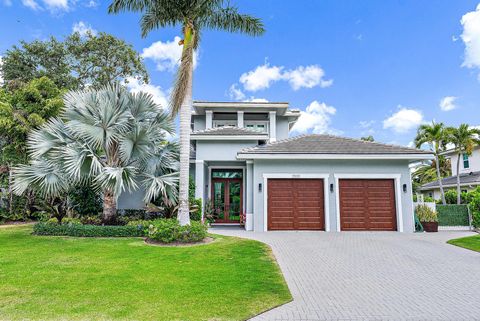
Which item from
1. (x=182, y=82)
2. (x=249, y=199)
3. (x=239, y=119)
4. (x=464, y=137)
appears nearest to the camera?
(x=182, y=82)

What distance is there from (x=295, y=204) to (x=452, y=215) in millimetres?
8475

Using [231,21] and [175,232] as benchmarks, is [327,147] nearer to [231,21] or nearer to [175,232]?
[231,21]

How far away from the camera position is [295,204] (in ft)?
44.9

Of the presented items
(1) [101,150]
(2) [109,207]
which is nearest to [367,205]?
(2) [109,207]

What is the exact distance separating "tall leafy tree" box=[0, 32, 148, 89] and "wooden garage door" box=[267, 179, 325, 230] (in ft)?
67.5

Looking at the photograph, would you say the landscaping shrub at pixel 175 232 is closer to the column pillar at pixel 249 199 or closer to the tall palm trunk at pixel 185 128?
the tall palm trunk at pixel 185 128

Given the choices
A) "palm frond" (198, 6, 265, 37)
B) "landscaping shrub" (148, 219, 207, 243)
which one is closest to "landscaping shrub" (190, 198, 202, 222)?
"landscaping shrub" (148, 219, 207, 243)

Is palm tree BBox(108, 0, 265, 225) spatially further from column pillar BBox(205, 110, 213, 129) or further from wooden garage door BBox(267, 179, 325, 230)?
column pillar BBox(205, 110, 213, 129)

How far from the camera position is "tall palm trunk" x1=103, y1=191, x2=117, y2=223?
40.2 feet

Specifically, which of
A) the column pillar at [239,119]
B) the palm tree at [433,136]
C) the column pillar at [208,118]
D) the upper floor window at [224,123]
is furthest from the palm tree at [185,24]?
the palm tree at [433,136]

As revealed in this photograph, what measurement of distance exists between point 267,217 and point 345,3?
537 inches

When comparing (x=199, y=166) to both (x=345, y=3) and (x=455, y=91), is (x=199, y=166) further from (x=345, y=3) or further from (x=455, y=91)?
(x=455, y=91)

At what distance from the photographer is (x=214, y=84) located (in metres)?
23.4

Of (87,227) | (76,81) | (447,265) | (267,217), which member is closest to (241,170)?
(267,217)
